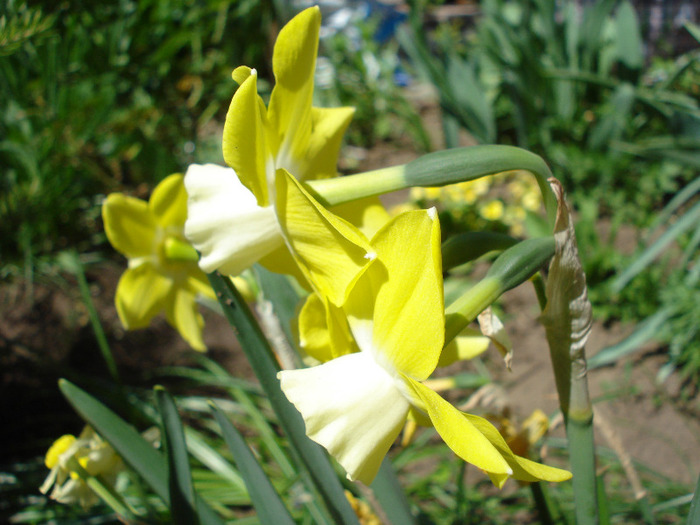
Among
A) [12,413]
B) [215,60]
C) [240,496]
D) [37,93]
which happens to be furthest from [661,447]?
[215,60]

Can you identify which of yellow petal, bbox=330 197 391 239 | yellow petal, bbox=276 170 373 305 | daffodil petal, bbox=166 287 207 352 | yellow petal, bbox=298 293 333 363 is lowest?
daffodil petal, bbox=166 287 207 352

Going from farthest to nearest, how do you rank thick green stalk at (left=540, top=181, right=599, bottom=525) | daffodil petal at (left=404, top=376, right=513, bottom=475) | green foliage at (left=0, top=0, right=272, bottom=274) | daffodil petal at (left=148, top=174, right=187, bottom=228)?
green foliage at (left=0, top=0, right=272, bottom=274), daffodil petal at (left=148, top=174, right=187, bottom=228), thick green stalk at (left=540, top=181, right=599, bottom=525), daffodil petal at (left=404, top=376, right=513, bottom=475)

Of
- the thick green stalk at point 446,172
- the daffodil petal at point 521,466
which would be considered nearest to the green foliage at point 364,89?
the thick green stalk at point 446,172

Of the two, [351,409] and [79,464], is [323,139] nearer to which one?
[351,409]

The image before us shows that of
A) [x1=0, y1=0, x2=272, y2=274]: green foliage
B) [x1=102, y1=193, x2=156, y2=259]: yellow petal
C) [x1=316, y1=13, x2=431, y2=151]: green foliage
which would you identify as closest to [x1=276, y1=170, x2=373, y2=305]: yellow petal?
[x1=102, y1=193, x2=156, y2=259]: yellow petal

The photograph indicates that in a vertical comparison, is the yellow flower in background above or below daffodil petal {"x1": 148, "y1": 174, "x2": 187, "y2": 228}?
below

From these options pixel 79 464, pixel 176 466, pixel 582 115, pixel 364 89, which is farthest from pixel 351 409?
pixel 364 89

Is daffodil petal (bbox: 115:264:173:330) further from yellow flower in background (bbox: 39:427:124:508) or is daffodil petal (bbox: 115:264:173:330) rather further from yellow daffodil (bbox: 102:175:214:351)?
yellow flower in background (bbox: 39:427:124:508)
